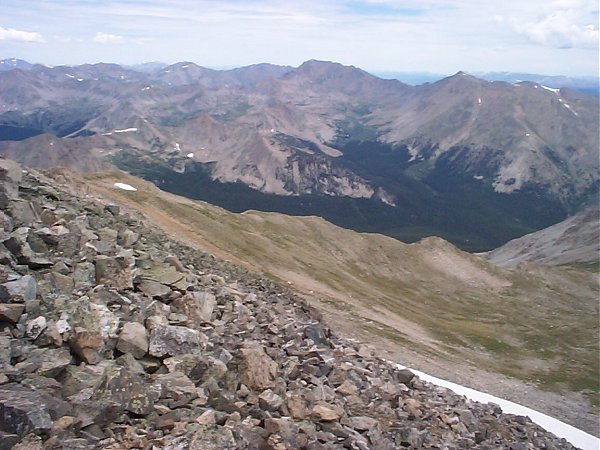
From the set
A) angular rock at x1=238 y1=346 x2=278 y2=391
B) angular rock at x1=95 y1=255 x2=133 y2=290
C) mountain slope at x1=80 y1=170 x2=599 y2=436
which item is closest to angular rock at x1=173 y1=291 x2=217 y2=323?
angular rock at x1=95 y1=255 x2=133 y2=290

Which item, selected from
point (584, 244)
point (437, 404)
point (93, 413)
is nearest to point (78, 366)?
point (93, 413)

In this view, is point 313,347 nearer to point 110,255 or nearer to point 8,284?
point 110,255

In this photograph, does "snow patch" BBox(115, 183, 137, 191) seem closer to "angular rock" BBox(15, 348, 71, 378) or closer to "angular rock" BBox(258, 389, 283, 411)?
"angular rock" BBox(258, 389, 283, 411)

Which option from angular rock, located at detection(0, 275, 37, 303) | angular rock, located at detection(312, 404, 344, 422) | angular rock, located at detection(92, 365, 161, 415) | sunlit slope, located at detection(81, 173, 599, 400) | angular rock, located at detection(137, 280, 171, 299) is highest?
angular rock, located at detection(0, 275, 37, 303)

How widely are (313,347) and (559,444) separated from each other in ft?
47.2

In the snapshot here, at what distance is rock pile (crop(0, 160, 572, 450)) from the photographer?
14.2 meters

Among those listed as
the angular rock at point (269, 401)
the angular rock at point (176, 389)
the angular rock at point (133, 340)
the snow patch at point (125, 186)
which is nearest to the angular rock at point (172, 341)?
the angular rock at point (133, 340)

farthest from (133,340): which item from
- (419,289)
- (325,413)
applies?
(419,289)

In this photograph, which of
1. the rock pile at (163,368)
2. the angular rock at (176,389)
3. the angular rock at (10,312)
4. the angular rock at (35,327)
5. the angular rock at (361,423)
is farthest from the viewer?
the angular rock at (361,423)

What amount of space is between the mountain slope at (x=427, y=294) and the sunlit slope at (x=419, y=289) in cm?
29

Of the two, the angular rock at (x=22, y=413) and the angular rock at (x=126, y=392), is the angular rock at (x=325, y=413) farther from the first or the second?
the angular rock at (x=22, y=413)

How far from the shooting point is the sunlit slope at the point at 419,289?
216ft

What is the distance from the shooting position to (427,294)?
10206 centimetres

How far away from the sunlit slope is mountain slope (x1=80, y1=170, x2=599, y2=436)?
0.29 metres
